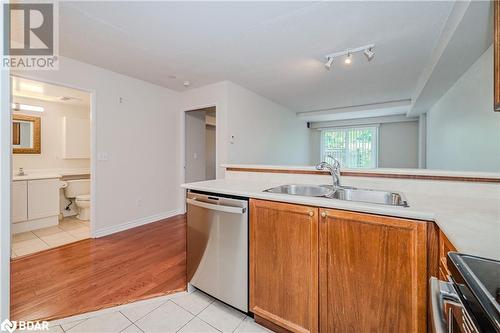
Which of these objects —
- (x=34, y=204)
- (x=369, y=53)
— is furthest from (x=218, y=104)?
(x=34, y=204)

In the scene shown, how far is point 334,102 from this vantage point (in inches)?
191

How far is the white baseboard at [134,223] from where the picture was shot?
2.94 m

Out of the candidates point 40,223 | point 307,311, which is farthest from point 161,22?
point 40,223

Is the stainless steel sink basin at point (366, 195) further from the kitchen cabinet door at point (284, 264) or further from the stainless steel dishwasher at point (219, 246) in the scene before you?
the stainless steel dishwasher at point (219, 246)

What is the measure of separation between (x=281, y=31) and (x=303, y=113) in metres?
3.97

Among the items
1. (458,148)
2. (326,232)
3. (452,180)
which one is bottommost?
(326,232)

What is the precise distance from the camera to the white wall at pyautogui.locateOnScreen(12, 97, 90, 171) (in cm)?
352

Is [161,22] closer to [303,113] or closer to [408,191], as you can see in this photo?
[408,191]

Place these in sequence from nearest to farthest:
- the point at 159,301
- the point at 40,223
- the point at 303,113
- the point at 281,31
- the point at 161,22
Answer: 1. the point at 159,301
2. the point at 161,22
3. the point at 281,31
4. the point at 40,223
5. the point at 303,113

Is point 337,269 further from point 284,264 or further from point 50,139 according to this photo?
point 50,139

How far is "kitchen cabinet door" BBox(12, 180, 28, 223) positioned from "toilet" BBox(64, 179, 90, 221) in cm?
64

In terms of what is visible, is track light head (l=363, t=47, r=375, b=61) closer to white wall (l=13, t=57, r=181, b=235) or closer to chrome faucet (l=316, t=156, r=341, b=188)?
chrome faucet (l=316, t=156, r=341, b=188)

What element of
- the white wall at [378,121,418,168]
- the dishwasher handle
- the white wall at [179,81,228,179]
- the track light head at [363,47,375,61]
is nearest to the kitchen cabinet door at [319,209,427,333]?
the dishwasher handle

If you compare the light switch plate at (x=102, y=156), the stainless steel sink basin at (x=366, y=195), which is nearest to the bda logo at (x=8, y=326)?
the light switch plate at (x=102, y=156)
